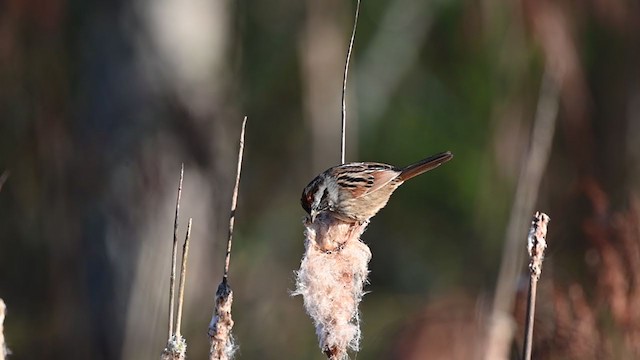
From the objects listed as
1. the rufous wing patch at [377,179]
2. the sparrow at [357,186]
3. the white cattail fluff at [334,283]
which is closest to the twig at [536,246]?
the white cattail fluff at [334,283]

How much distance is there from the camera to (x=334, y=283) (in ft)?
5.70

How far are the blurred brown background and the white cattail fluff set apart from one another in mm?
376

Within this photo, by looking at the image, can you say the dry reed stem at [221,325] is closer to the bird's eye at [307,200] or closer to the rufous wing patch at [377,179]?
the bird's eye at [307,200]

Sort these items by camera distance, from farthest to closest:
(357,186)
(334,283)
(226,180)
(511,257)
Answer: (226,180) < (357,186) < (511,257) < (334,283)

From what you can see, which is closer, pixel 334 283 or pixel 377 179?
pixel 334 283

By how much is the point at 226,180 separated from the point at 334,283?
2.62m

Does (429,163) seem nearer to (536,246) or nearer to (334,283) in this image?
(334,283)

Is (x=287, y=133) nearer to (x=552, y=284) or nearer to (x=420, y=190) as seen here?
(x=420, y=190)

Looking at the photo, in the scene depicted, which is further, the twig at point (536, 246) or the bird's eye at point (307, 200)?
the bird's eye at point (307, 200)

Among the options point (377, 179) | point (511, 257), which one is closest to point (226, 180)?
point (377, 179)

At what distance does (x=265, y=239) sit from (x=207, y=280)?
2200 millimetres

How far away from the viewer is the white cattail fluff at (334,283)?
1614 mm

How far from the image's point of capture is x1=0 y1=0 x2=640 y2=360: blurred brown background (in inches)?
102

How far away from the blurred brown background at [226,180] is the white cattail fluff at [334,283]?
1.23ft
